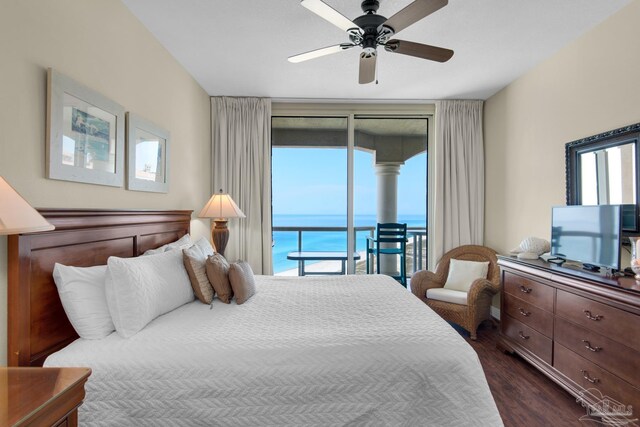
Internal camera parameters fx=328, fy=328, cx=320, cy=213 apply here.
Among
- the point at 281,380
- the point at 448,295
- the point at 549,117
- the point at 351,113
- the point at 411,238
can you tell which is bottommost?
the point at 448,295

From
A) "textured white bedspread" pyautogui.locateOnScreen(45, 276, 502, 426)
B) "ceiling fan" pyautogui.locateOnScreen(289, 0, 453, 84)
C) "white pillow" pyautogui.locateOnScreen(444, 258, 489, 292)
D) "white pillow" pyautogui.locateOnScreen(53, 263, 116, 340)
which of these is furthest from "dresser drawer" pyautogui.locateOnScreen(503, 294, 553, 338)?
"white pillow" pyautogui.locateOnScreen(53, 263, 116, 340)

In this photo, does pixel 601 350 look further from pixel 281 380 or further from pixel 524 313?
pixel 281 380

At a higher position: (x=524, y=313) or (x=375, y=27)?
(x=375, y=27)

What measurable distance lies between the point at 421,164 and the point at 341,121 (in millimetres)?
1321

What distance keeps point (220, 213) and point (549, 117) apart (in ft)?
11.2

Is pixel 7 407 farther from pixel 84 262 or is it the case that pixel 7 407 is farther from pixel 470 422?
pixel 470 422

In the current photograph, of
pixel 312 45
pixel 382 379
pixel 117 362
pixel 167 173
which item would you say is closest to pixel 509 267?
pixel 382 379

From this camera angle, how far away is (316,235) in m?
5.27

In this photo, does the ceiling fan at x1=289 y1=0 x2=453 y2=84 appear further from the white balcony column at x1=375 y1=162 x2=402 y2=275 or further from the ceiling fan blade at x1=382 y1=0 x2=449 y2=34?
the white balcony column at x1=375 y1=162 x2=402 y2=275

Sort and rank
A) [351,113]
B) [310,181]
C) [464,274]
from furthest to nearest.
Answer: [310,181], [351,113], [464,274]

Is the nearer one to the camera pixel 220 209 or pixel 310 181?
pixel 220 209

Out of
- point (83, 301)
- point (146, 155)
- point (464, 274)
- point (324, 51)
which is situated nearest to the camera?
point (83, 301)

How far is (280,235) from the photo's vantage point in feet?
16.9

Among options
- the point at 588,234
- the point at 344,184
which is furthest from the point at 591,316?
the point at 344,184
